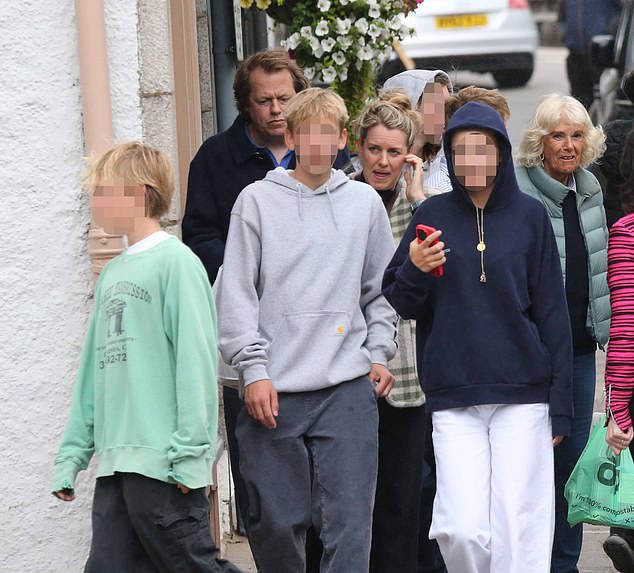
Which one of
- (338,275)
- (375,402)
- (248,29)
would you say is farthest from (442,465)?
(248,29)

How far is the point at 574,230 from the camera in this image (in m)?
4.95

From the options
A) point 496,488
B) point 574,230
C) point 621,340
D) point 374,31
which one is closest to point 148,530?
point 496,488

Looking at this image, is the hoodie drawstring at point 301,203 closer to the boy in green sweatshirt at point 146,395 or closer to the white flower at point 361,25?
the boy in green sweatshirt at point 146,395

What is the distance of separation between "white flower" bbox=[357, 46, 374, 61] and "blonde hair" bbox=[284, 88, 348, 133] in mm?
2217

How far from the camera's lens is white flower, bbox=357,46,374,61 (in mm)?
6547

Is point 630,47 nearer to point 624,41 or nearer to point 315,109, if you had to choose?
point 624,41

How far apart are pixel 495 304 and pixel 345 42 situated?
264cm

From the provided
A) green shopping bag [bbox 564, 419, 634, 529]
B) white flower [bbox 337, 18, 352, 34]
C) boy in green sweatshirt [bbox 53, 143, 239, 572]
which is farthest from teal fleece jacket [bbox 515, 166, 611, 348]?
white flower [bbox 337, 18, 352, 34]

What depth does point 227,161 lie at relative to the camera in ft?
16.4

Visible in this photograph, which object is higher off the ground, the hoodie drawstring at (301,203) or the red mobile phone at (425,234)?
the hoodie drawstring at (301,203)

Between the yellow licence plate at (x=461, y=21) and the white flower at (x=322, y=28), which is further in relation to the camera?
the yellow licence plate at (x=461, y=21)

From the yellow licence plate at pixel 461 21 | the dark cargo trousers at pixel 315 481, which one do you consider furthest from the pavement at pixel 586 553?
the yellow licence plate at pixel 461 21

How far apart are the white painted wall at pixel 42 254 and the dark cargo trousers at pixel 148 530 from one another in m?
0.88

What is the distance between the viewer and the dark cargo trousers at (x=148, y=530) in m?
3.72
